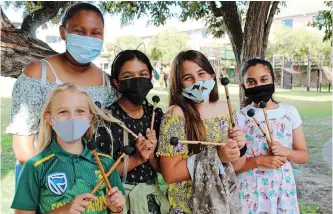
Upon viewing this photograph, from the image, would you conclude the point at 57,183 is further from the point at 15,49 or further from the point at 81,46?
the point at 15,49

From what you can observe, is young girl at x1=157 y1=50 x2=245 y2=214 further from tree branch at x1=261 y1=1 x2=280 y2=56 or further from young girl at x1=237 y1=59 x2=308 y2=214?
tree branch at x1=261 y1=1 x2=280 y2=56

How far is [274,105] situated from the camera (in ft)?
8.16

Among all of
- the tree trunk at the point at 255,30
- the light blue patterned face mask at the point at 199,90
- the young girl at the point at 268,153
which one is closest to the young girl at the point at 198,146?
the light blue patterned face mask at the point at 199,90

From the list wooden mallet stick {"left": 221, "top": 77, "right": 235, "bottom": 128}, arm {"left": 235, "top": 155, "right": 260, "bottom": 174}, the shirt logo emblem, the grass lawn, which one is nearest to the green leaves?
the grass lawn

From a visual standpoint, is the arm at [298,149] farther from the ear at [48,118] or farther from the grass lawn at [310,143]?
the ear at [48,118]

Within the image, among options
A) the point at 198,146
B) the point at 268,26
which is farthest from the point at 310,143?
the point at 198,146

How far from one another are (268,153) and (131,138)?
2.85 feet

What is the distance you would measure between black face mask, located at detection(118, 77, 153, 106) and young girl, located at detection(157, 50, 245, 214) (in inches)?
6.4

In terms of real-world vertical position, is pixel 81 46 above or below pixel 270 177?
above

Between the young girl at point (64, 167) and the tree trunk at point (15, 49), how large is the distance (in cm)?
140

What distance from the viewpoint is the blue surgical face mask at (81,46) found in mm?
2117

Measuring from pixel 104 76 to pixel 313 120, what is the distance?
11425mm

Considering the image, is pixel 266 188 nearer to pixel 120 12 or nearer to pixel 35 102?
pixel 35 102

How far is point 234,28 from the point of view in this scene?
5496mm
